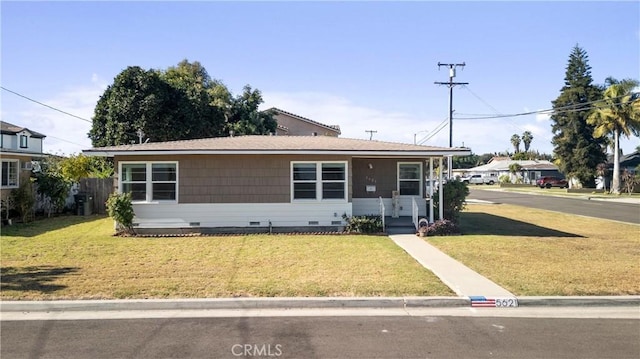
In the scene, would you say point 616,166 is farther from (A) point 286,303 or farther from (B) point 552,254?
(A) point 286,303

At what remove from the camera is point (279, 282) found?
8.24 metres

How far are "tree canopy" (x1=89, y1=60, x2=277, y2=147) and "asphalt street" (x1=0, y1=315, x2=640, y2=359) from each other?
25.4 metres

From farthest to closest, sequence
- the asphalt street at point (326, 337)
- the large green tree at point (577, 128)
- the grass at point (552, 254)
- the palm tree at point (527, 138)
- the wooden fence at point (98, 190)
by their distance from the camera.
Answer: the palm tree at point (527, 138), the large green tree at point (577, 128), the wooden fence at point (98, 190), the grass at point (552, 254), the asphalt street at point (326, 337)

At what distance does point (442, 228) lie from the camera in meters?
14.9

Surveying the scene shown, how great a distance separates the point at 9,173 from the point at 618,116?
45.9 meters

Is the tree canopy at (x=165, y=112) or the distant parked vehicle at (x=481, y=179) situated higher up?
the tree canopy at (x=165, y=112)

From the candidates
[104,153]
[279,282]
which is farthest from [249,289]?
[104,153]

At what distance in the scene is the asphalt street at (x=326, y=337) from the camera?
5.27 metres

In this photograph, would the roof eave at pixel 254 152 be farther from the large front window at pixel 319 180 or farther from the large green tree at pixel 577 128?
the large green tree at pixel 577 128

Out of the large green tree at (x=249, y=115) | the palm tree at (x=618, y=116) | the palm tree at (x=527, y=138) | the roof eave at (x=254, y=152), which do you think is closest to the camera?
the roof eave at (x=254, y=152)

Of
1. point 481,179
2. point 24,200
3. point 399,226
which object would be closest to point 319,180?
point 399,226

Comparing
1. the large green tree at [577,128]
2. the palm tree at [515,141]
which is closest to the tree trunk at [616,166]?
the large green tree at [577,128]

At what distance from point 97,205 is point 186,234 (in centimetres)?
954

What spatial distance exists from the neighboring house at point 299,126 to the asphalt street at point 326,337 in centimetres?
3451
